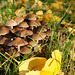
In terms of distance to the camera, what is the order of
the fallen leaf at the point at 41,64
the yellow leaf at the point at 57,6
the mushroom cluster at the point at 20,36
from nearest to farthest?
the fallen leaf at the point at 41,64 < the mushroom cluster at the point at 20,36 < the yellow leaf at the point at 57,6

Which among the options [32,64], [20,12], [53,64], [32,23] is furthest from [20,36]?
[20,12]

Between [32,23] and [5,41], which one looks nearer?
[5,41]

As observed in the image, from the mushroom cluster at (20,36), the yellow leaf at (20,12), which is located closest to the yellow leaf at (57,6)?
the yellow leaf at (20,12)

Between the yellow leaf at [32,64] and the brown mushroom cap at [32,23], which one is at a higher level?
the brown mushroom cap at [32,23]

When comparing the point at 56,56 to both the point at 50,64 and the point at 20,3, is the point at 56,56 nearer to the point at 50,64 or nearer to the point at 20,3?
the point at 50,64

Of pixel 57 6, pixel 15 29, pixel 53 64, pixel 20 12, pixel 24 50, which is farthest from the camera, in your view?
pixel 57 6

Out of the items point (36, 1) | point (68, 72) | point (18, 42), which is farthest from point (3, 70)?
point (36, 1)

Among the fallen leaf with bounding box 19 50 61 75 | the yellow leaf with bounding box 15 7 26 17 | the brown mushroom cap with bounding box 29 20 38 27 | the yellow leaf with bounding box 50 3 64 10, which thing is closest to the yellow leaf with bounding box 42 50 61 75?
the fallen leaf with bounding box 19 50 61 75

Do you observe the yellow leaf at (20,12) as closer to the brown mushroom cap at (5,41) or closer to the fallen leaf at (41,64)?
the brown mushroom cap at (5,41)

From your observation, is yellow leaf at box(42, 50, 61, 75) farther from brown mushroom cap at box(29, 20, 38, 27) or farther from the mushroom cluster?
brown mushroom cap at box(29, 20, 38, 27)

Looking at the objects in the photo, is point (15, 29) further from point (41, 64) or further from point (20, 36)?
point (41, 64)

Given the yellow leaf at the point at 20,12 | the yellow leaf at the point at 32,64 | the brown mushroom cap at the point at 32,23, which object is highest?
the brown mushroom cap at the point at 32,23
